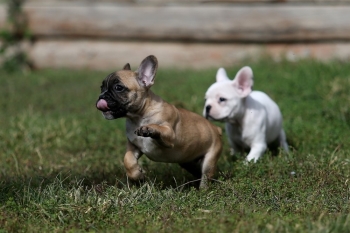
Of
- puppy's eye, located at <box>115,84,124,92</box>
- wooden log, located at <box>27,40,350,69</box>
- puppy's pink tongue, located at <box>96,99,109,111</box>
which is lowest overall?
wooden log, located at <box>27,40,350,69</box>

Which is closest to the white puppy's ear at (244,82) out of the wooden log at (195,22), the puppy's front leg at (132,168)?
the puppy's front leg at (132,168)

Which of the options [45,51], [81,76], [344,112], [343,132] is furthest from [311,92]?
[45,51]

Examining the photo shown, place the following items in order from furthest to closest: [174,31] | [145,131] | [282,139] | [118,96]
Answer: [174,31] → [282,139] → [118,96] → [145,131]

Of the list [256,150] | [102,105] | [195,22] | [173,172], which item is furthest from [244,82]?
[195,22]

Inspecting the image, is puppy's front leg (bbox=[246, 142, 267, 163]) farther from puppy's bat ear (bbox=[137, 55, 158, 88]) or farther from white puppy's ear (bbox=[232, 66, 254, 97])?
puppy's bat ear (bbox=[137, 55, 158, 88])

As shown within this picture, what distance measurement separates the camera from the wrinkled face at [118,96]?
4.97 m

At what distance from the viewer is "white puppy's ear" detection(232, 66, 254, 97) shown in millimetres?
6348

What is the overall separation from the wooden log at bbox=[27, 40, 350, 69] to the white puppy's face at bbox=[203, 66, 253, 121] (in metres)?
4.29

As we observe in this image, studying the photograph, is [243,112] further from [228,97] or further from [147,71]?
[147,71]

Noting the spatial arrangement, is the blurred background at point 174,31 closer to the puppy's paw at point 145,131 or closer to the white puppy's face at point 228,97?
the white puppy's face at point 228,97

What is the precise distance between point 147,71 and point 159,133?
1.95 ft

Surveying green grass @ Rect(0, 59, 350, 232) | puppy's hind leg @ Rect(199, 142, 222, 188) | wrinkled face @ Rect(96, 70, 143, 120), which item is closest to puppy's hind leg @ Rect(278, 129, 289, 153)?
green grass @ Rect(0, 59, 350, 232)

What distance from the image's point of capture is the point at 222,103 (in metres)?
6.32

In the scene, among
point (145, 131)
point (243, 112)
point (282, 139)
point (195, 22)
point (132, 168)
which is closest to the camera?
point (145, 131)
